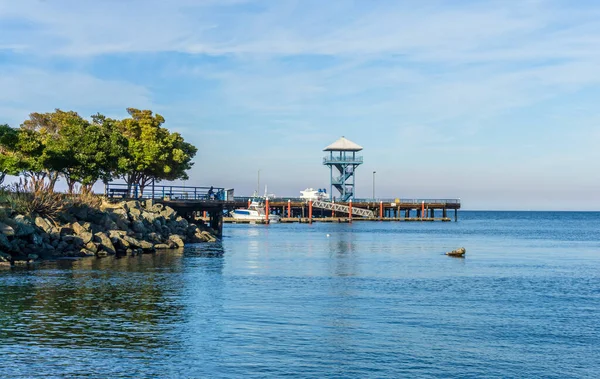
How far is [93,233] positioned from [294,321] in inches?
1085

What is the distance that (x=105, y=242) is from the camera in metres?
44.8

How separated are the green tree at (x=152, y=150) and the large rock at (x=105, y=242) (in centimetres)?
2194

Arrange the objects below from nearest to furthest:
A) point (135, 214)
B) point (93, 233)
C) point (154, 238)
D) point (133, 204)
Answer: point (93, 233) < point (154, 238) < point (135, 214) < point (133, 204)

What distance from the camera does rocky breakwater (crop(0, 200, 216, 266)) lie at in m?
39.1

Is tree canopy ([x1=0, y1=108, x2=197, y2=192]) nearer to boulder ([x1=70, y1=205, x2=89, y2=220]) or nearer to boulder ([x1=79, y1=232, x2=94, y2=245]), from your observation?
boulder ([x1=70, y1=205, x2=89, y2=220])

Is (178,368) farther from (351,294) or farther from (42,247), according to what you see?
(42,247)

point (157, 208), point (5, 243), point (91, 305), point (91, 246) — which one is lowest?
point (91, 305)

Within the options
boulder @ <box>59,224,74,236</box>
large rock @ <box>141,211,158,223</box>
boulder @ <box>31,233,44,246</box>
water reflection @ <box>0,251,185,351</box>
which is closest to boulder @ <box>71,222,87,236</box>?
boulder @ <box>59,224,74,236</box>

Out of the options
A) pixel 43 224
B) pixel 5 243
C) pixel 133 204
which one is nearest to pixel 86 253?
pixel 43 224

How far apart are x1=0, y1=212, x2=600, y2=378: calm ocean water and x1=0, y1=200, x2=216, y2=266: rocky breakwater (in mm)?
2695

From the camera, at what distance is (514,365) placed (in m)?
17.4

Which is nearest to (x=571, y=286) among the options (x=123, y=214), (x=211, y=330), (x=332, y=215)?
(x=211, y=330)

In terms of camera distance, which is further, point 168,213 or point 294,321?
point 168,213

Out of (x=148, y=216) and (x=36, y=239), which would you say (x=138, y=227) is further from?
(x=36, y=239)
